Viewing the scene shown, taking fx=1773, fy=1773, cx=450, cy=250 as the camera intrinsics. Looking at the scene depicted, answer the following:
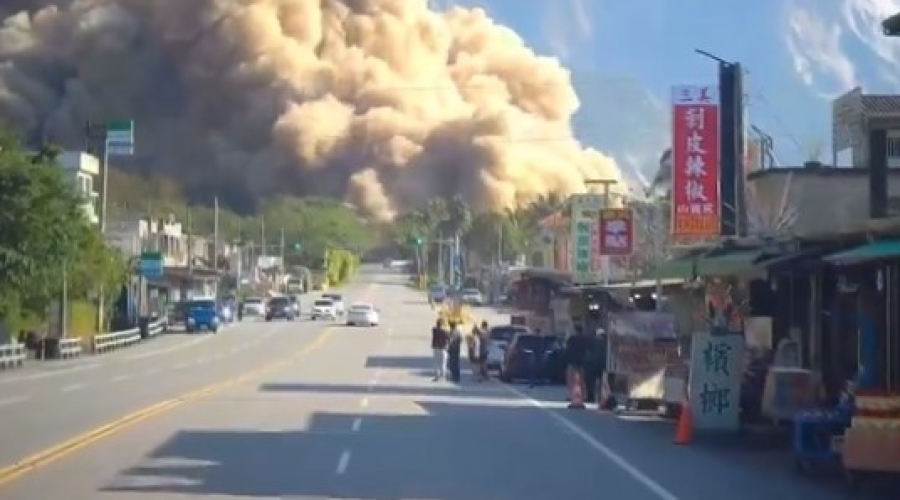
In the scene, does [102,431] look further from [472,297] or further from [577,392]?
[472,297]

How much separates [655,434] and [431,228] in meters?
121

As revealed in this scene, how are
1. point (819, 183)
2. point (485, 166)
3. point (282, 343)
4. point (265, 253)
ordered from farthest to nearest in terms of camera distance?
point (485, 166)
point (265, 253)
point (282, 343)
point (819, 183)

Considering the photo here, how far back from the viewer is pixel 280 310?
309ft

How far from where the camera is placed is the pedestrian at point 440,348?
43.2 m

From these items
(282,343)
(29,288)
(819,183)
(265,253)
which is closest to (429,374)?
(819,183)

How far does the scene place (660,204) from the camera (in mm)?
66188

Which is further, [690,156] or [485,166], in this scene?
[485,166]

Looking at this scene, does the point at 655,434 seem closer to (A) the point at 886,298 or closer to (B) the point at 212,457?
(A) the point at 886,298

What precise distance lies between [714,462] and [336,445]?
464 centimetres

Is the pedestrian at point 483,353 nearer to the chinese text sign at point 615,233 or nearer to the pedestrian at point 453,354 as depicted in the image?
the pedestrian at point 453,354

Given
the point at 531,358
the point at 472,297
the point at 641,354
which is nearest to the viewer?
the point at 641,354

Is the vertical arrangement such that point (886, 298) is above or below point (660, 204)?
below

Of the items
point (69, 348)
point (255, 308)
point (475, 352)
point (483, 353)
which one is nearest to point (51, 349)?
point (69, 348)

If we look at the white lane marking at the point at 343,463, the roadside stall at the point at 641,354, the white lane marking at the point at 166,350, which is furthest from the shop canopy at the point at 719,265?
the white lane marking at the point at 166,350
